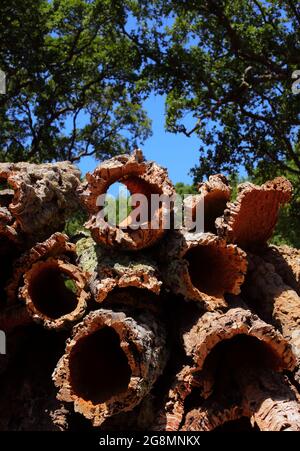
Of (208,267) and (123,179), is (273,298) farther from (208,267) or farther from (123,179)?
(123,179)

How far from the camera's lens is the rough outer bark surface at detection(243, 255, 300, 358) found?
3.54m

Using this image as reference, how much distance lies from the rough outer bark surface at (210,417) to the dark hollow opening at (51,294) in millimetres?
1127

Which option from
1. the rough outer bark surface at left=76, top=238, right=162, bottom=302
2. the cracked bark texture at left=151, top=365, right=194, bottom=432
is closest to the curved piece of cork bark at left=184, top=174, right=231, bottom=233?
the rough outer bark surface at left=76, top=238, right=162, bottom=302

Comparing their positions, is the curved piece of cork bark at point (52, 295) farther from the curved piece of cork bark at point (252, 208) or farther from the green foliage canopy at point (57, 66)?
the green foliage canopy at point (57, 66)

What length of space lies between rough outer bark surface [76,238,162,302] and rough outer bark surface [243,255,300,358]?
971 millimetres

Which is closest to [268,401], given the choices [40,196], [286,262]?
[286,262]

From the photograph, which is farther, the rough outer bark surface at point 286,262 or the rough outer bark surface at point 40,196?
the rough outer bark surface at point 286,262

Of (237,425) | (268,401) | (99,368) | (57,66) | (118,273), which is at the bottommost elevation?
(237,425)

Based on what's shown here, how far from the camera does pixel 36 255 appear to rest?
3404 mm

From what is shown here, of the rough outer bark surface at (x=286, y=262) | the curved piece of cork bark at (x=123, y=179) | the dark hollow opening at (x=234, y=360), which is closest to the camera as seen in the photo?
the dark hollow opening at (x=234, y=360)

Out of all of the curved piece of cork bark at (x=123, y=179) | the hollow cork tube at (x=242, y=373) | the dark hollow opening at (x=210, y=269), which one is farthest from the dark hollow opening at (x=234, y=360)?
the curved piece of cork bark at (x=123, y=179)

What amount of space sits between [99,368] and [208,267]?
105 centimetres

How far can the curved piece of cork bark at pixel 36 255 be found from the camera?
340cm
